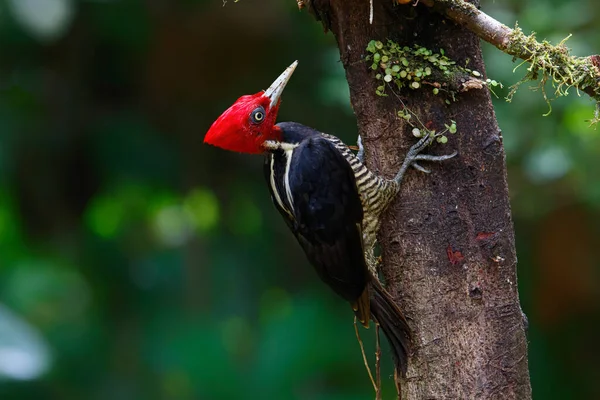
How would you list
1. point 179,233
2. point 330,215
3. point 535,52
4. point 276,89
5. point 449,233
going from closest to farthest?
point 535,52, point 449,233, point 330,215, point 276,89, point 179,233

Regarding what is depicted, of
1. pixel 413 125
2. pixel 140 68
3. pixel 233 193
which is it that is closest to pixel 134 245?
pixel 233 193

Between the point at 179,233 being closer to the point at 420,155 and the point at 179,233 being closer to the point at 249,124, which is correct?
the point at 249,124

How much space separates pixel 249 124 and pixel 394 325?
0.87 metres

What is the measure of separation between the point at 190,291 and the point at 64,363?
3.47 feet

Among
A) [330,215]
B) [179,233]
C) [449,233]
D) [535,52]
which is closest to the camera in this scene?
[535,52]

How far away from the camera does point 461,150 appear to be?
2422 mm

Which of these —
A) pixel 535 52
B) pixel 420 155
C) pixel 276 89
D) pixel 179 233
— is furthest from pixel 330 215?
pixel 179 233

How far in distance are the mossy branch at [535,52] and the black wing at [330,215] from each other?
0.66 metres

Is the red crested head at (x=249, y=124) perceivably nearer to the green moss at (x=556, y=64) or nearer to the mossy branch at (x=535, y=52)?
the mossy branch at (x=535, y=52)

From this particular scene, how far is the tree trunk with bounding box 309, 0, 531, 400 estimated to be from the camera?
235 cm

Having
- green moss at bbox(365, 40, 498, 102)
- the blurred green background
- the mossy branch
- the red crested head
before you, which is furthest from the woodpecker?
the blurred green background

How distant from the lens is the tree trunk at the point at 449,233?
2.35 meters

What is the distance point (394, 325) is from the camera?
2.47m

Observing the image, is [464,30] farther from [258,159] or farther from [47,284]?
[47,284]
